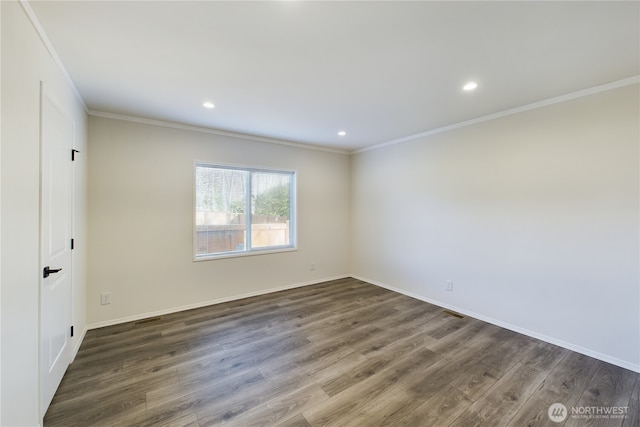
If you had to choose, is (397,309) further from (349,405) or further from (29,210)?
(29,210)

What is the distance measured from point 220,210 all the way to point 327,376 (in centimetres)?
273

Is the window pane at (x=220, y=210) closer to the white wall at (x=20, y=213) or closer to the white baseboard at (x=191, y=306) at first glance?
the white baseboard at (x=191, y=306)

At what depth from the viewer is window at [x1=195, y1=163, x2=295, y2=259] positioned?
3.83 m

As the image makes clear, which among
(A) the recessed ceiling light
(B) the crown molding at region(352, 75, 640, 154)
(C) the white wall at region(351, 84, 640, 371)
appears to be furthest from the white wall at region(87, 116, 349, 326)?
(A) the recessed ceiling light

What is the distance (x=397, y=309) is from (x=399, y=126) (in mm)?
2533

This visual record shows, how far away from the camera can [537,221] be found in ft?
9.44

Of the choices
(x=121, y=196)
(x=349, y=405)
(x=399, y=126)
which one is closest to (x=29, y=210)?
(x=121, y=196)

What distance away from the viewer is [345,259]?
533cm

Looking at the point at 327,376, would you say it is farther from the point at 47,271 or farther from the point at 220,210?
the point at 220,210

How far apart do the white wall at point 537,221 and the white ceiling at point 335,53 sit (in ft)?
1.40

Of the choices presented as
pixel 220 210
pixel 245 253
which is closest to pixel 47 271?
pixel 220 210

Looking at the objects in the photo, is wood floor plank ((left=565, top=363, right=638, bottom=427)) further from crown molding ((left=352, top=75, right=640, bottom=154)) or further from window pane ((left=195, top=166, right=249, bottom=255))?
window pane ((left=195, top=166, right=249, bottom=255))

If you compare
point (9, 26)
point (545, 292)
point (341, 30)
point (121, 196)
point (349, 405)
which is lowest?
point (349, 405)

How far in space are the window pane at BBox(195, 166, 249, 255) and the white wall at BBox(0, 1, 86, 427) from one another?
2.13 meters
